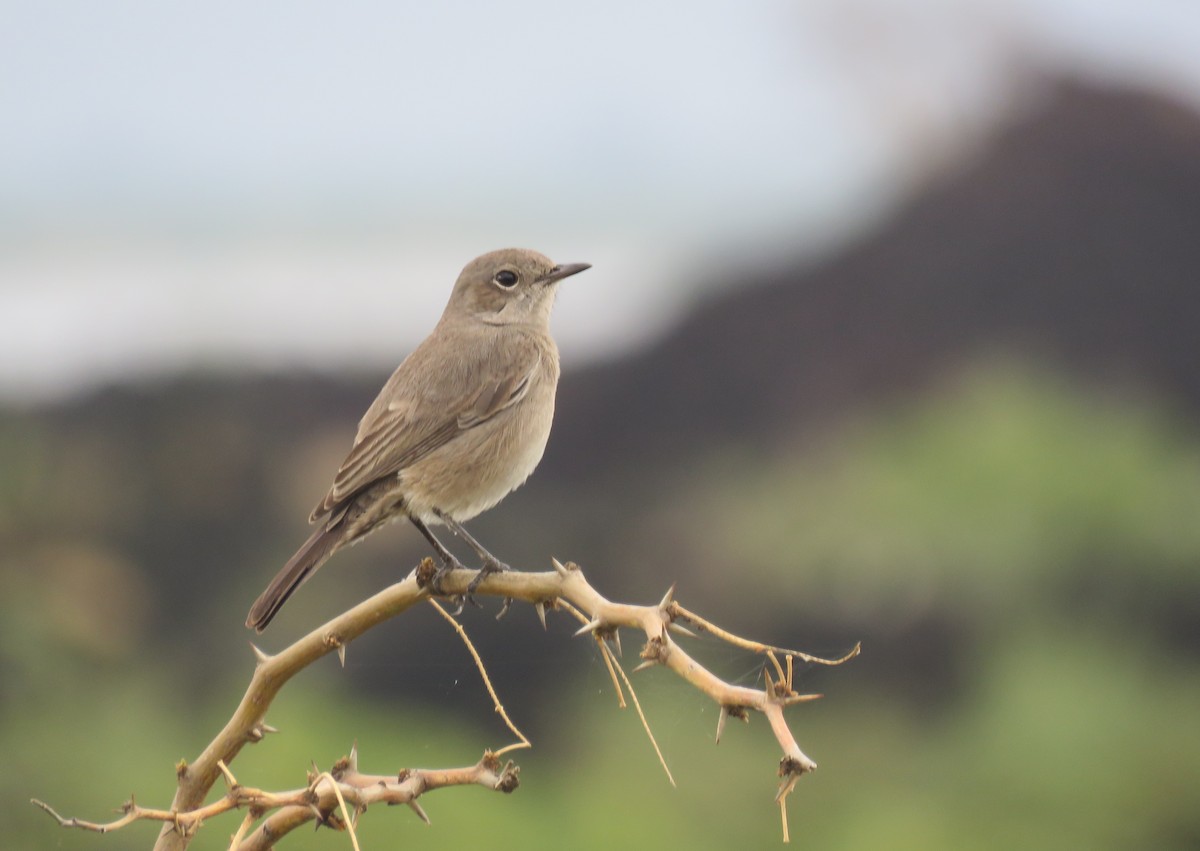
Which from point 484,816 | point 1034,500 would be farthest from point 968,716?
point 484,816

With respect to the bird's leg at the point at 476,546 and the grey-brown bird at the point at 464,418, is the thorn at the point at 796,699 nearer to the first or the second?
the bird's leg at the point at 476,546

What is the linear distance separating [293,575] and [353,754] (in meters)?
1.15

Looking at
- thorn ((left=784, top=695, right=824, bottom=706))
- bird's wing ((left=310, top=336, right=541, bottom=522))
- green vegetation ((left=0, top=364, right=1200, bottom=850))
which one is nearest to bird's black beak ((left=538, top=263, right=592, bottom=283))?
bird's wing ((left=310, top=336, right=541, bottom=522))

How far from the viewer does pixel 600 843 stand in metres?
6.58

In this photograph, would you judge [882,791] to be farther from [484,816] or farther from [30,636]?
[30,636]

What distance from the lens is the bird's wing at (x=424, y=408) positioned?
334cm

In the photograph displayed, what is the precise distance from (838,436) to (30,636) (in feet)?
18.5

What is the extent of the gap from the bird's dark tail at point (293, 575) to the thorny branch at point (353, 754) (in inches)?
27.5

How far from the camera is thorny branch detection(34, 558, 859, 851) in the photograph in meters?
1.35

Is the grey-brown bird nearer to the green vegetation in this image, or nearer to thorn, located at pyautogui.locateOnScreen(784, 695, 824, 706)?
thorn, located at pyautogui.locateOnScreen(784, 695, 824, 706)

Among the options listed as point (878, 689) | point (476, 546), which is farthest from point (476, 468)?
point (878, 689)

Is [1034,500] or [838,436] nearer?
[1034,500]

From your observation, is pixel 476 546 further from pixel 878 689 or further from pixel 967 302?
pixel 967 302

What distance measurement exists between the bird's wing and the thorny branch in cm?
156
